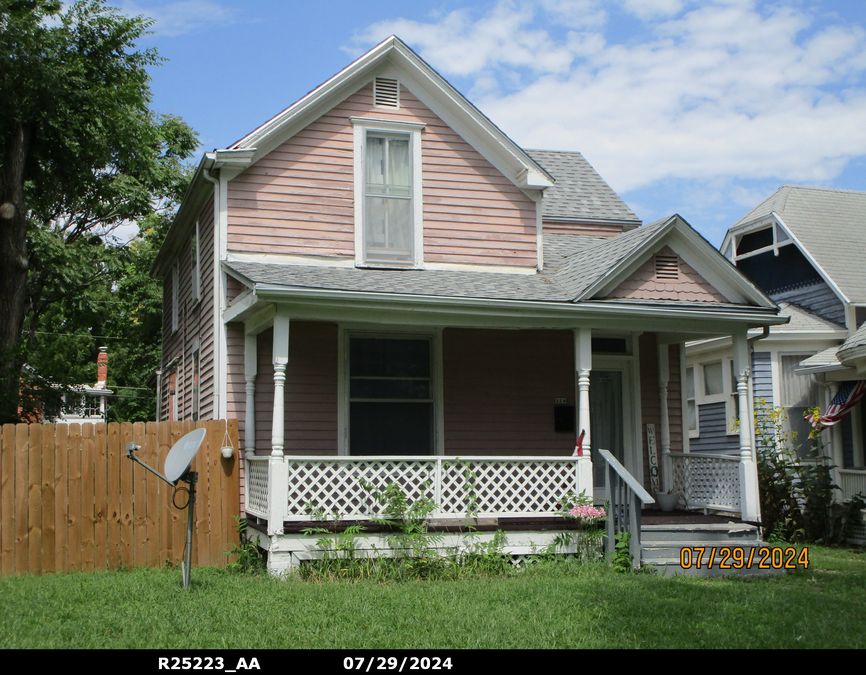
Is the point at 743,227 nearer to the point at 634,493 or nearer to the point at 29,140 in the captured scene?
the point at 634,493

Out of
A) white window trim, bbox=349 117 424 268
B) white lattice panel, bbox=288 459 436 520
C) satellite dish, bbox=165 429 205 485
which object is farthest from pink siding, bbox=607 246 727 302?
satellite dish, bbox=165 429 205 485

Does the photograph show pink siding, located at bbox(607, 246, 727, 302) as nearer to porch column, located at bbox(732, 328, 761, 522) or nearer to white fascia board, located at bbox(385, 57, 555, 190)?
porch column, located at bbox(732, 328, 761, 522)

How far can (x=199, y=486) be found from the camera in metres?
10.7

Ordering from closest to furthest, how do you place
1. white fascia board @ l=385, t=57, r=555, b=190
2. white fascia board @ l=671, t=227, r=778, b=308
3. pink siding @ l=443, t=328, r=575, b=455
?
1. white fascia board @ l=671, t=227, r=778, b=308
2. pink siding @ l=443, t=328, r=575, b=455
3. white fascia board @ l=385, t=57, r=555, b=190

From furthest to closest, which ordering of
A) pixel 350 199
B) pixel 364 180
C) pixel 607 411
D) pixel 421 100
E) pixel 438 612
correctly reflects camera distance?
pixel 607 411 → pixel 421 100 → pixel 364 180 → pixel 350 199 → pixel 438 612

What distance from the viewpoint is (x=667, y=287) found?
37.2 feet

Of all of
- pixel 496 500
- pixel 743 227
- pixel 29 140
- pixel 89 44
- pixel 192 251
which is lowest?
pixel 496 500

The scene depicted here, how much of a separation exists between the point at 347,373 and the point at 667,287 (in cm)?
427

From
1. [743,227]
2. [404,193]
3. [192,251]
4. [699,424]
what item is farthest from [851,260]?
[192,251]

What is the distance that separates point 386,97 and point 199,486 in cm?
583

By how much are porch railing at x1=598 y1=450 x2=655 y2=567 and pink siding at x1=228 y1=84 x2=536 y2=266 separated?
3703 millimetres

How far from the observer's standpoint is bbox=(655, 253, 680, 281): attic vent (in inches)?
449

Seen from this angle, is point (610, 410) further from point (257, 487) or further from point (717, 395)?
point (717, 395)

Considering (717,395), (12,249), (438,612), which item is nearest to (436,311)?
(438,612)
